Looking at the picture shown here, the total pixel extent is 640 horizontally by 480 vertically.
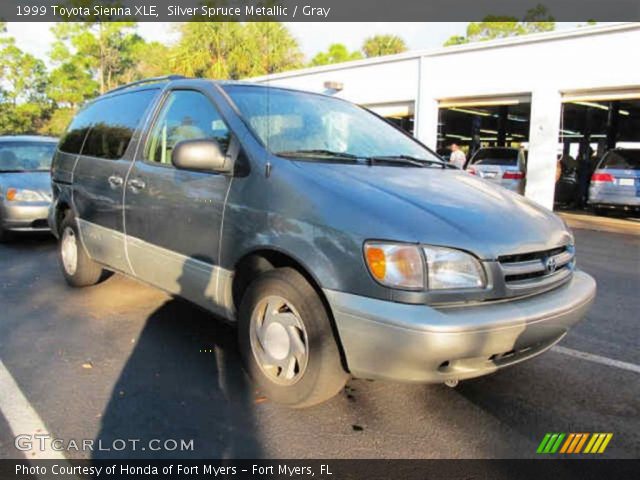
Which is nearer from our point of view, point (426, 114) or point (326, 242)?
point (326, 242)

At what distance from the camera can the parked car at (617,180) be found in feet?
38.9

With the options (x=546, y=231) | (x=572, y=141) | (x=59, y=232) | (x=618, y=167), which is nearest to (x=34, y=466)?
(x=546, y=231)

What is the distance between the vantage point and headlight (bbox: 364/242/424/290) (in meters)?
2.38

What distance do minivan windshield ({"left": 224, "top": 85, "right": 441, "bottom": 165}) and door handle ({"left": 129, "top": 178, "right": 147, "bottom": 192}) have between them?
90cm

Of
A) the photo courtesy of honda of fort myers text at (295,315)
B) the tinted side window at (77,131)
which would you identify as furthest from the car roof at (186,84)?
the tinted side window at (77,131)

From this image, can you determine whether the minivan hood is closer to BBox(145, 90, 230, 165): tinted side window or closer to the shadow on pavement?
BBox(145, 90, 230, 165): tinted side window

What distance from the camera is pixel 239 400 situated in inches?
117

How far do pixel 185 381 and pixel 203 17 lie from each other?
80.5ft

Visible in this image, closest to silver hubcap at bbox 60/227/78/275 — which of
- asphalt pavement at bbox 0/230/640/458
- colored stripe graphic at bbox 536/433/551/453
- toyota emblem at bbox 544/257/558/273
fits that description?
asphalt pavement at bbox 0/230/640/458

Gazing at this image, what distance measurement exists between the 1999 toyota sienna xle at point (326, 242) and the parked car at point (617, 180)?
990cm

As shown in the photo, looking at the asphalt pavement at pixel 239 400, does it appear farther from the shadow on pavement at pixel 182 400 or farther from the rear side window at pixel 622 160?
the rear side window at pixel 622 160

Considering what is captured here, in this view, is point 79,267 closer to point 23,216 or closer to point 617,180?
point 23,216

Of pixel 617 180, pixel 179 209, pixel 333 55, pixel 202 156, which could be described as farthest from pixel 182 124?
pixel 333 55

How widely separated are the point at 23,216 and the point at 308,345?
5.99 metres
